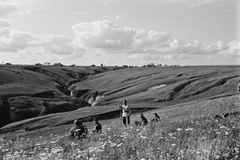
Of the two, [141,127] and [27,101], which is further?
[27,101]

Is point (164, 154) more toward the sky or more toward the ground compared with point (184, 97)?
more toward the sky

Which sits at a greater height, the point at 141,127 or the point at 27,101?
the point at 141,127

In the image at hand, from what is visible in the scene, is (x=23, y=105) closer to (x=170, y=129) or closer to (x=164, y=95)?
(x=164, y=95)

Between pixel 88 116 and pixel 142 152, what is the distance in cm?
6679

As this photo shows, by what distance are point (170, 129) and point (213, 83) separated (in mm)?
101586

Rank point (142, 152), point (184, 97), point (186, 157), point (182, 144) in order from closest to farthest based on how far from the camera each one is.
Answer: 1. point (186, 157)
2. point (142, 152)
3. point (182, 144)
4. point (184, 97)

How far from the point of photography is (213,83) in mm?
110000

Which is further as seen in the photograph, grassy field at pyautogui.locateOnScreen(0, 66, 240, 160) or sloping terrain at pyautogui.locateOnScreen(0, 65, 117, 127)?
sloping terrain at pyautogui.locateOnScreen(0, 65, 117, 127)

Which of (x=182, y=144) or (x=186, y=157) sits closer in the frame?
(x=186, y=157)

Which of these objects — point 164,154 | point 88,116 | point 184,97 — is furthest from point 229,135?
point 184,97

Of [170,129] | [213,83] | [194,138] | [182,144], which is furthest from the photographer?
[213,83]

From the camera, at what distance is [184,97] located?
339 ft

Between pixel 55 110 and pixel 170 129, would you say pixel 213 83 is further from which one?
pixel 170 129

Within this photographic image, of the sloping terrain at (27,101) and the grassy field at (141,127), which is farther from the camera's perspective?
the sloping terrain at (27,101)
